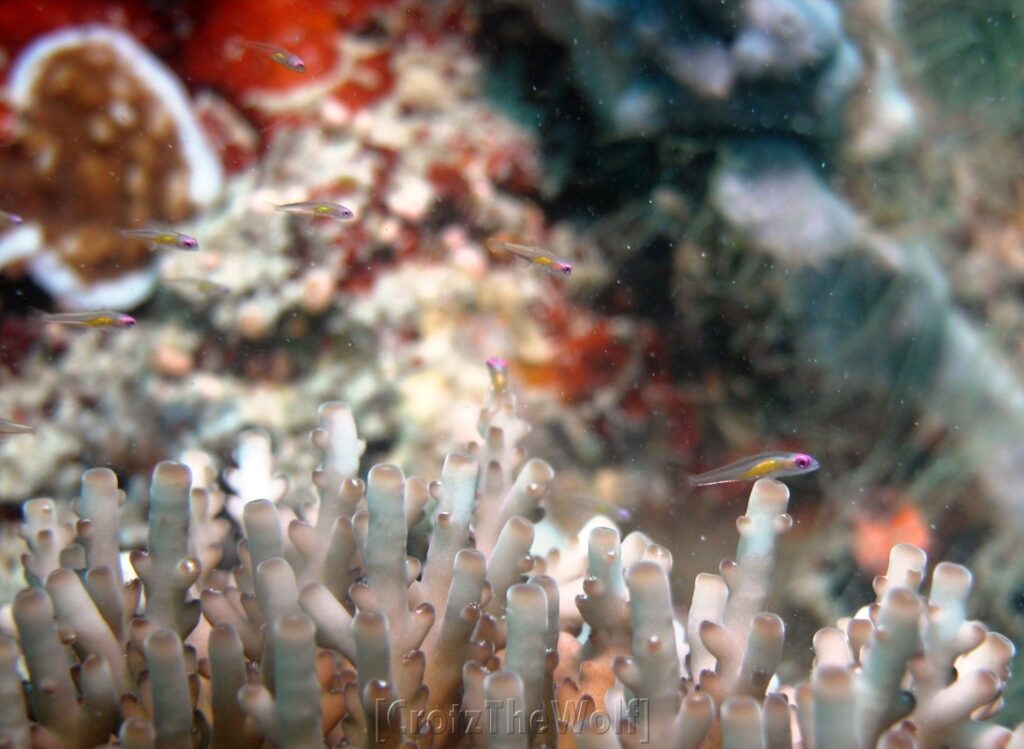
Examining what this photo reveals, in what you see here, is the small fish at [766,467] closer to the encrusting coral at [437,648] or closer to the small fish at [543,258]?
the encrusting coral at [437,648]

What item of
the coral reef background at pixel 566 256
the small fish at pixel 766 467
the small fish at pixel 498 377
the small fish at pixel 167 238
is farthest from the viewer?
the coral reef background at pixel 566 256

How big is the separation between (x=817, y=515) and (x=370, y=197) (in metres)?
3.20

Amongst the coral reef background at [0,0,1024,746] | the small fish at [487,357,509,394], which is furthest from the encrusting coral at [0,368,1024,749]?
the coral reef background at [0,0,1024,746]

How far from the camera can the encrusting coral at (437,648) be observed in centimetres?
141

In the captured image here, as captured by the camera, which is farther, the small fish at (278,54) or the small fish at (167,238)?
the small fish at (278,54)

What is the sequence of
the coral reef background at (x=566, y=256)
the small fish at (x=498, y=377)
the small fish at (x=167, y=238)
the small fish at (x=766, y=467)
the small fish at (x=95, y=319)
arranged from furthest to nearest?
the coral reef background at (x=566, y=256)
the small fish at (x=167, y=238)
the small fish at (x=95, y=319)
the small fish at (x=498, y=377)
the small fish at (x=766, y=467)

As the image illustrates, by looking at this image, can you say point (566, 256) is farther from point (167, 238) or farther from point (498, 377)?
point (167, 238)

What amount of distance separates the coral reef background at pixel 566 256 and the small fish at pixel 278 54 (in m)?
0.10

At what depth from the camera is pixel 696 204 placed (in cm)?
406

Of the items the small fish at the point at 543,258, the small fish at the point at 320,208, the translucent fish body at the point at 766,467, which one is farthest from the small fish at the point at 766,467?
the small fish at the point at 320,208

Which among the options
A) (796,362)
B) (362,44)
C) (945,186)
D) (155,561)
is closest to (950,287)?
(945,186)

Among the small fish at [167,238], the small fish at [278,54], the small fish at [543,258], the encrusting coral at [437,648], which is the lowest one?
the encrusting coral at [437,648]

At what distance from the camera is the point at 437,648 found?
1.70 metres

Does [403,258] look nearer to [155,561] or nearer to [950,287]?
[155,561]
